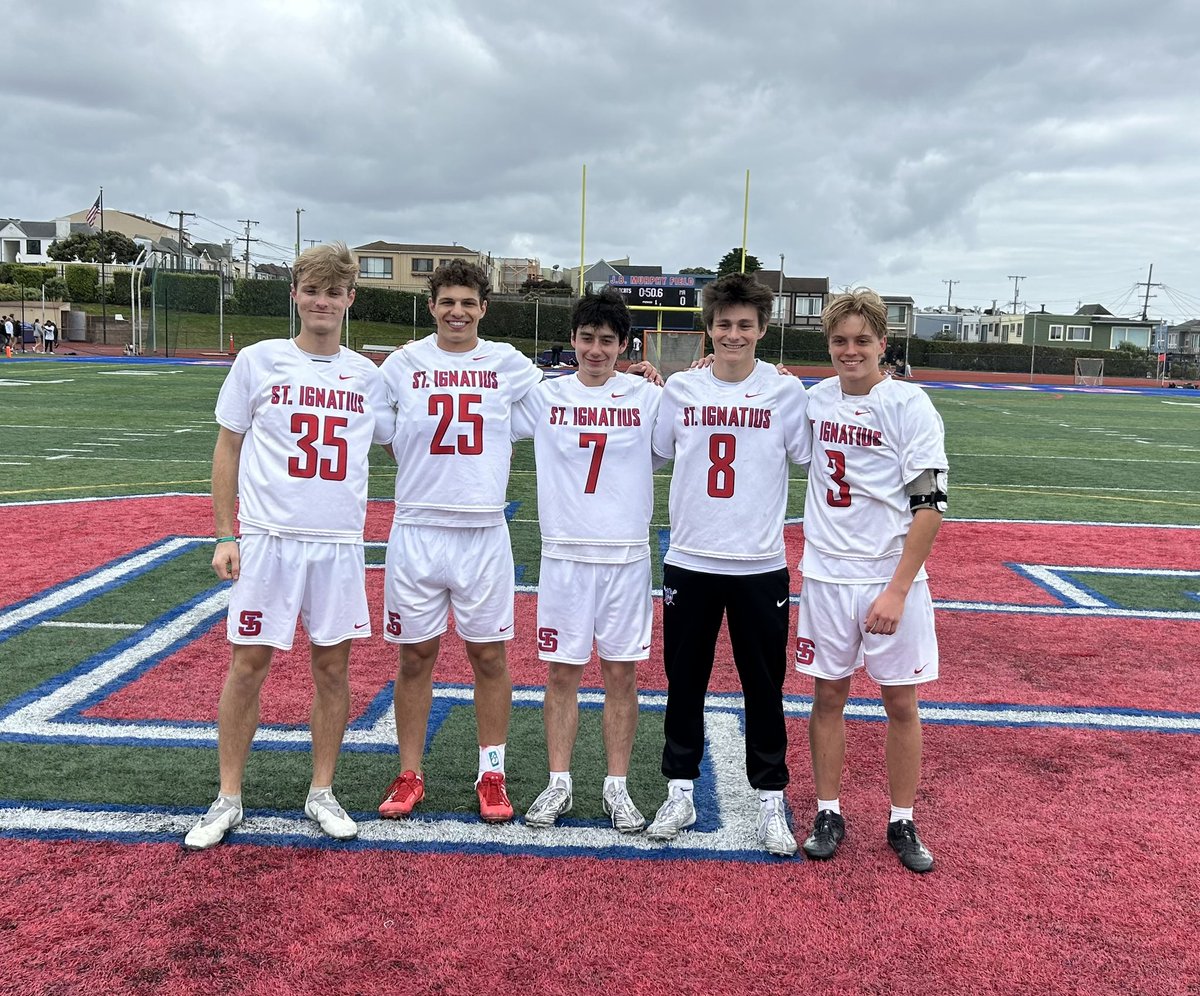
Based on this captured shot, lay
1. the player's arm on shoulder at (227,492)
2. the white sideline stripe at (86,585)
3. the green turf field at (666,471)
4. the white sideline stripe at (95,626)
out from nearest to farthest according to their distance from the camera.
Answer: the player's arm on shoulder at (227,492)
the white sideline stripe at (95,626)
the white sideline stripe at (86,585)
the green turf field at (666,471)

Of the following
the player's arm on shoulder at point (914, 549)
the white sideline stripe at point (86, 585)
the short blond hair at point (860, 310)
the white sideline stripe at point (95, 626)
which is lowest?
the white sideline stripe at point (95, 626)

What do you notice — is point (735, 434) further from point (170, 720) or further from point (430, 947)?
point (170, 720)

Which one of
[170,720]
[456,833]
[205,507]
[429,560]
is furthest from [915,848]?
[205,507]

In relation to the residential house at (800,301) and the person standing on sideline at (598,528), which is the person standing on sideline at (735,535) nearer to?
the person standing on sideline at (598,528)

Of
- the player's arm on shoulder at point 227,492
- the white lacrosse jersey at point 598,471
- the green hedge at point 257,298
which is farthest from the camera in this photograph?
the green hedge at point 257,298

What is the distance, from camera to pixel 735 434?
3336 mm

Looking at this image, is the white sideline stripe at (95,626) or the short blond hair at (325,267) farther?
the white sideline stripe at (95,626)

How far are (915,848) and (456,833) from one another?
4.96ft

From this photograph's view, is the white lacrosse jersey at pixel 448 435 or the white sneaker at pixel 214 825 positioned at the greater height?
the white lacrosse jersey at pixel 448 435

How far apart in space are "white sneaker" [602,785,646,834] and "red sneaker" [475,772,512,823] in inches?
13.7

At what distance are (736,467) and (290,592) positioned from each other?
1.57 m

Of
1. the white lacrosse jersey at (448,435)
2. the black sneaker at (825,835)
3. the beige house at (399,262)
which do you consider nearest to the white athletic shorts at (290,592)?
the white lacrosse jersey at (448,435)

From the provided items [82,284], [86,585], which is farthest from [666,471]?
[82,284]

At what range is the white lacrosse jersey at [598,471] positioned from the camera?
3414 mm
